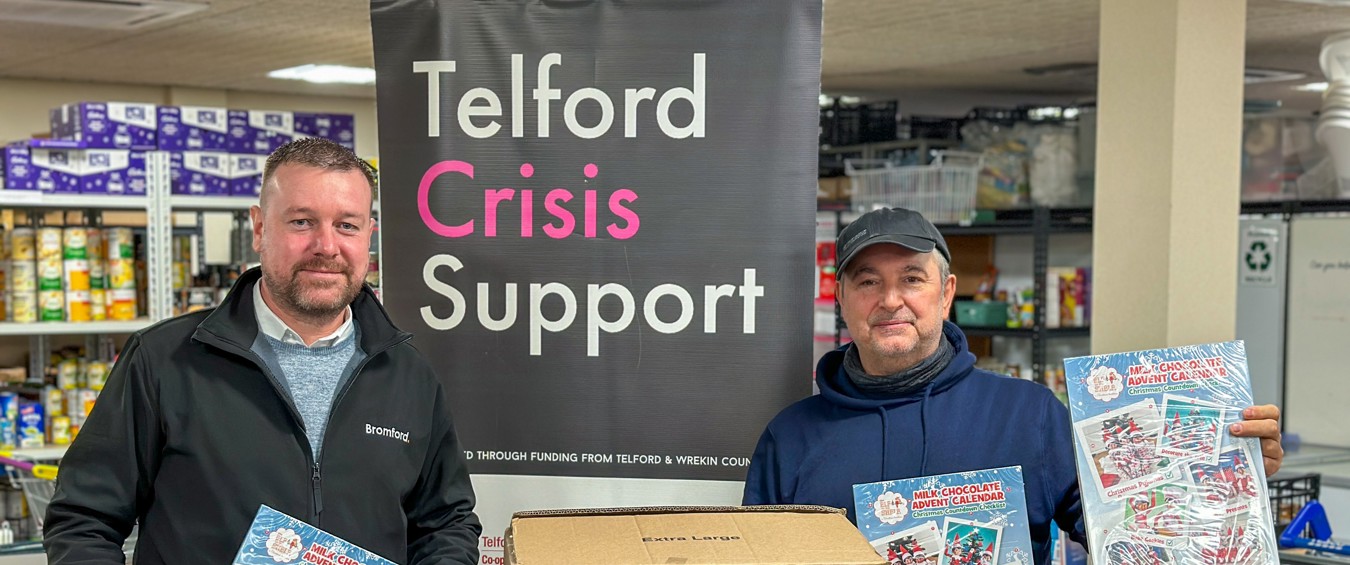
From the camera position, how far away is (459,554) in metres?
2.04

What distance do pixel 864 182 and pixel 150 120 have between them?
3473mm

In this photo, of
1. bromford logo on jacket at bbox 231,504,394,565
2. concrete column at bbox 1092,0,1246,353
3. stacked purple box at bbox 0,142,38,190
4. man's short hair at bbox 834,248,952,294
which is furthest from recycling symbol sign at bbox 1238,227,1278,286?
stacked purple box at bbox 0,142,38,190

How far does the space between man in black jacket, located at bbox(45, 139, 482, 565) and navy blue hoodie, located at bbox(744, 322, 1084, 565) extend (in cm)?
59

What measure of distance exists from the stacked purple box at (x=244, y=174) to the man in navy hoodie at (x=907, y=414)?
391cm

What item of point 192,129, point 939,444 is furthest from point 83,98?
point 939,444

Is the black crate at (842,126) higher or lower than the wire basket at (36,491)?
higher

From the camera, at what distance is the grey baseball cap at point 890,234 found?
216 cm

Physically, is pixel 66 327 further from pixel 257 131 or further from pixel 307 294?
pixel 307 294

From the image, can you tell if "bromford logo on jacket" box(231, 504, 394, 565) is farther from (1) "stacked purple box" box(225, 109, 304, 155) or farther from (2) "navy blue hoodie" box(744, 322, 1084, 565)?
(1) "stacked purple box" box(225, 109, 304, 155)

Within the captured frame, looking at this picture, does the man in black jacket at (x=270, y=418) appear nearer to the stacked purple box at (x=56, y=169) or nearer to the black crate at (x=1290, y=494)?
the black crate at (x=1290, y=494)

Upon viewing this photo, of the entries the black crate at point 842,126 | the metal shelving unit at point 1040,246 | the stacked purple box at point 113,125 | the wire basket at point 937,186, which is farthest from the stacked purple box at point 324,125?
the black crate at point 842,126

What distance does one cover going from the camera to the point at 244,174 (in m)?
5.60

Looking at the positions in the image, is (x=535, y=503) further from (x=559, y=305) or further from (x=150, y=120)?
(x=150, y=120)

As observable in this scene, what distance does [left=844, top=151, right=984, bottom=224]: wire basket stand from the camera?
601 cm
